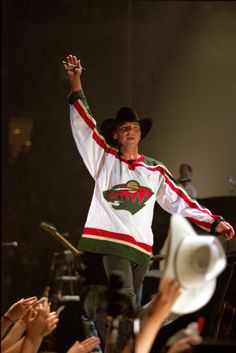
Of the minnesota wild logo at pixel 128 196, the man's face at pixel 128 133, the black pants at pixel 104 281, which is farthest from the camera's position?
the man's face at pixel 128 133

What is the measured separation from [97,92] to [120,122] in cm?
130

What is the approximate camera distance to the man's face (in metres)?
4.02

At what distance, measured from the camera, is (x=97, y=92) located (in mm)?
5316

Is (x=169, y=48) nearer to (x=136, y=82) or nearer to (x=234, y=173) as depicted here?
(x=136, y=82)

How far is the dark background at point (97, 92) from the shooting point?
5746mm

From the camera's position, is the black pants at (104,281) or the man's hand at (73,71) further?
the man's hand at (73,71)

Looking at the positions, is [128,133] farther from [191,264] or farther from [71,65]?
[191,264]

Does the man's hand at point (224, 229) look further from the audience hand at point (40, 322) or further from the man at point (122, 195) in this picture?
the audience hand at point (40, 322)

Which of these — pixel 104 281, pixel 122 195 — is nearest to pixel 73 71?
pixel 122 195

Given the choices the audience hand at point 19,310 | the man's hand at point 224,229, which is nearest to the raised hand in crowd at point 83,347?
the audience hand at point 19,310

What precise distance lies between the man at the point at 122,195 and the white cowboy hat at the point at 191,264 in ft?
2.59

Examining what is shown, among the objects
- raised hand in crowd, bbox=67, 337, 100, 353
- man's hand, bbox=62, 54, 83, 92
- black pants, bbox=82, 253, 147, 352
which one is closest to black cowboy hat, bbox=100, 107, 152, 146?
man's hand, bbox=62, 54, 83, 92

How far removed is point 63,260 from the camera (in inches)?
235

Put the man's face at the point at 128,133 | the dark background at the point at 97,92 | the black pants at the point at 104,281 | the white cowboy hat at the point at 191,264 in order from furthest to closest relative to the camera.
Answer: the dark background at the point at 97,92, the man's face at the point at 128,133, the black pants at the point at 104,281, the white cowboy hat at the point at 191,264
